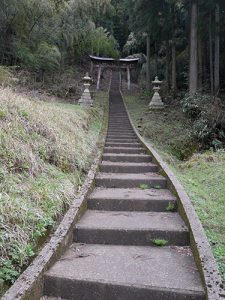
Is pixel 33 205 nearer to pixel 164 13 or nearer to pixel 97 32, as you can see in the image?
pixel 164 13

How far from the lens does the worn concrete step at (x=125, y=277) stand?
245 cm

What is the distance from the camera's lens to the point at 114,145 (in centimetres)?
761

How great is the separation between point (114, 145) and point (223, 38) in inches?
423

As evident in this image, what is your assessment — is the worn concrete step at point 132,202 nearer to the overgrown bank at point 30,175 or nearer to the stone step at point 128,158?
the overgrown bank at point 30,175

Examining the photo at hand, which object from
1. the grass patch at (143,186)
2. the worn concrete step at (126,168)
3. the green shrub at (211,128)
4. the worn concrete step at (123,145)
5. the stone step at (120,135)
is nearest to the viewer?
the grass patch at (143,186)

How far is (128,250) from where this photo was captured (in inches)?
123

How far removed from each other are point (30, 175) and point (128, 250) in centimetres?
144

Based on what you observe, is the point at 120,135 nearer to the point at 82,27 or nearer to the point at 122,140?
→ the point at 122,140

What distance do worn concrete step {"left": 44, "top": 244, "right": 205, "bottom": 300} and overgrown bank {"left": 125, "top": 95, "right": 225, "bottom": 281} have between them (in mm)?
312

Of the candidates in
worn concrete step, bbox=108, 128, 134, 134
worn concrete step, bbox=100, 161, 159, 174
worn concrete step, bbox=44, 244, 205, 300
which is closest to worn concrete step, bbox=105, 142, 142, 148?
worn concrete step, bbox=108, 128, 134, 134

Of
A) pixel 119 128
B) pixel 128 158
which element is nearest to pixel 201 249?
pixel 128 158

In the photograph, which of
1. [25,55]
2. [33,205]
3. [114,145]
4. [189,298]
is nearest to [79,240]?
[33,205]

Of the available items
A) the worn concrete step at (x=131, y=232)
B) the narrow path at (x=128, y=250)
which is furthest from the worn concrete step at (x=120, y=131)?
the worn concrete step at (x=131, y=232)

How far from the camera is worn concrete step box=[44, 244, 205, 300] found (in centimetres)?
245
